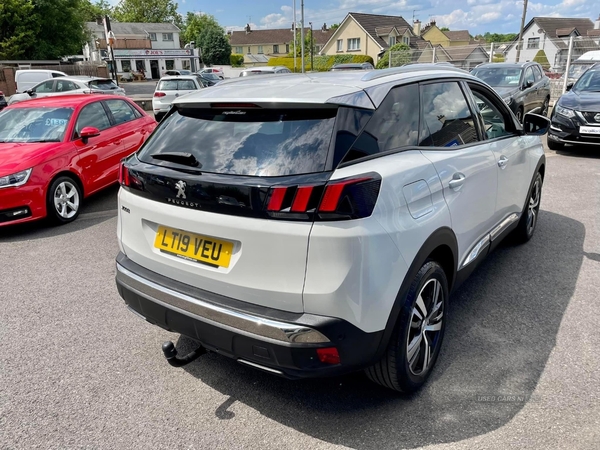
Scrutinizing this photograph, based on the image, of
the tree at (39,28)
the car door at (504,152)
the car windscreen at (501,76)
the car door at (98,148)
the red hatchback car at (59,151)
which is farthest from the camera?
the tree at (39,28)

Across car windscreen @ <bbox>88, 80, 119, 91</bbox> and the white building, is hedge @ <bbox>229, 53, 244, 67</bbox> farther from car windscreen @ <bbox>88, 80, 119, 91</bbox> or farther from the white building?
car windscreen @ <bbox>88, 80, 119, 91</bbox>

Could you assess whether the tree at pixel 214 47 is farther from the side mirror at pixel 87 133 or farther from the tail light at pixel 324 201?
the tail light at pixel 324 201

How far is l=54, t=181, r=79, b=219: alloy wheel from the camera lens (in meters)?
5.91

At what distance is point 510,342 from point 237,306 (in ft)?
6.56

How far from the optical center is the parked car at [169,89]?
16.7 meters

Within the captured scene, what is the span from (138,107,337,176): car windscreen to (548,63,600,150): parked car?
27.2 ft

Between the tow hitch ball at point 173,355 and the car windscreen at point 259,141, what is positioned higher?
the car windscreen at point 259,141

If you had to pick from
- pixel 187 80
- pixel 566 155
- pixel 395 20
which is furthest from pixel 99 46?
pixel 566 155

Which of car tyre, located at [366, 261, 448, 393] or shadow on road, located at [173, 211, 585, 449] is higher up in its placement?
car tyre, located at [366, 261, 448, 393]

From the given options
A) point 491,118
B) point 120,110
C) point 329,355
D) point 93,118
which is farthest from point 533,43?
point 329,355

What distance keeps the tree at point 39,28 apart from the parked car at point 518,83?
134 feet

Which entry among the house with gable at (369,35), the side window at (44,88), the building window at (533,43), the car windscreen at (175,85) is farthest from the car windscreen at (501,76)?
the house with gable at (369,35)

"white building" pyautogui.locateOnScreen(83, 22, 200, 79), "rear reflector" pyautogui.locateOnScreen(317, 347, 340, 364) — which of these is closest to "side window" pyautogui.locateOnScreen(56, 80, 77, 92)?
"rear reflector" pyautogui.locateOnScreen(317, 347, 340, 364)

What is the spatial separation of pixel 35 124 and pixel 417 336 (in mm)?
6155
